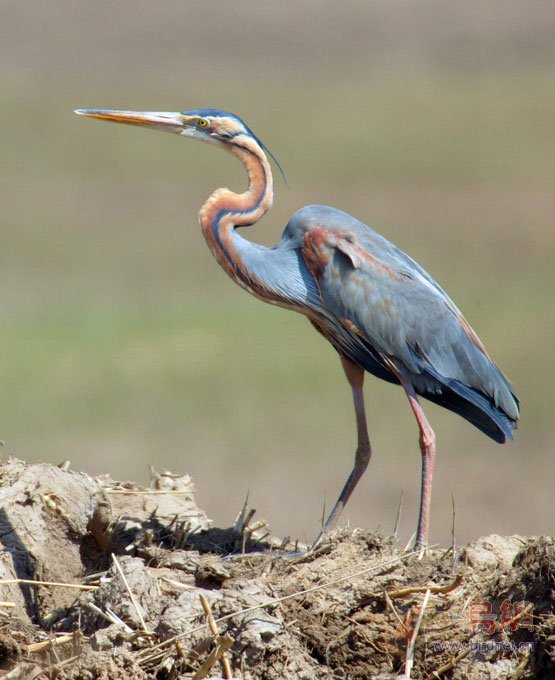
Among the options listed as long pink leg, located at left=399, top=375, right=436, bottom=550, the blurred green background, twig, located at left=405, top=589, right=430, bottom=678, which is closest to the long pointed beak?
long pink leg, located at left=399, top=375, right=436, bottom=550

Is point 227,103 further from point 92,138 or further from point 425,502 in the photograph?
point 425,502

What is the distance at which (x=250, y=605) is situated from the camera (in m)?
4.74

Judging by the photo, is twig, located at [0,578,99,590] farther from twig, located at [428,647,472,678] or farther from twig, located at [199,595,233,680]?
twig, located at [428,647,472,678]

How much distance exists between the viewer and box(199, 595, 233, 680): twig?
448cm

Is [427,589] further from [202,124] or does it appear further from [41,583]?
[202,124]

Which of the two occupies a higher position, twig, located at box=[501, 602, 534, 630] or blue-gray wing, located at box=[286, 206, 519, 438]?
blue-gray wing, located at box=[286, 206, 519, 438]

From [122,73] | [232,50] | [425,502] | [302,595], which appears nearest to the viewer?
[302,595]

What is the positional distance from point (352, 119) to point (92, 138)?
5925 mm

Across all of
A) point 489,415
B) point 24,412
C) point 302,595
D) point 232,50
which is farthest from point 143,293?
point 232,50

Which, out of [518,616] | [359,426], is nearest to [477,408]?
[359,426]

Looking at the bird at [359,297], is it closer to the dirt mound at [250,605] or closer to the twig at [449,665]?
the dirt mound at [250,605]

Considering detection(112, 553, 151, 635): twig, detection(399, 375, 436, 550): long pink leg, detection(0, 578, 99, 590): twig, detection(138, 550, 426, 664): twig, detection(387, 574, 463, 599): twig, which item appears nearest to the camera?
detection(138, 550, 426, 664): twig

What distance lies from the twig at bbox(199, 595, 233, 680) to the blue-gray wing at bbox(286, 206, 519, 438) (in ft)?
6.47

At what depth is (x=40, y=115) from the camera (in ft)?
92.3
